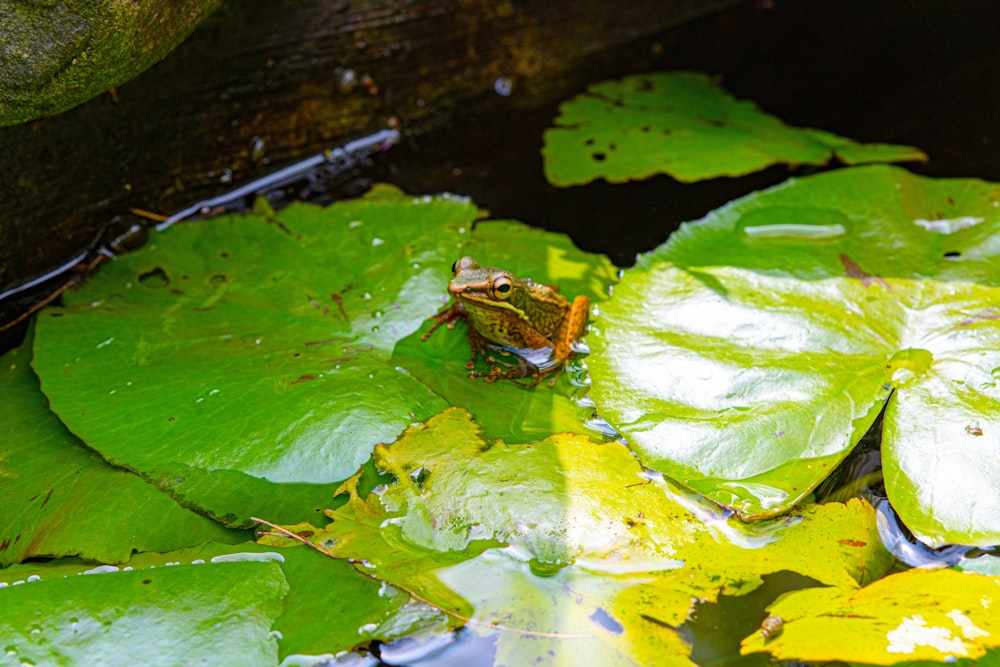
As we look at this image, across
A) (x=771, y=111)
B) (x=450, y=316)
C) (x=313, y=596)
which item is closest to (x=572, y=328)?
(x=450, y=316)

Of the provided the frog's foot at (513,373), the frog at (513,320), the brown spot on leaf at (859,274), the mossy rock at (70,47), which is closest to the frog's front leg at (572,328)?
the frog at (513,320)

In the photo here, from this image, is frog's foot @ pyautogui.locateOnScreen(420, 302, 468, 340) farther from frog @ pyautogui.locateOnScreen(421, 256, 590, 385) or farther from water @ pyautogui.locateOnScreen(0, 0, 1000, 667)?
water @ pyautogui.locateOnScreen(0, 0, 1000, 667)

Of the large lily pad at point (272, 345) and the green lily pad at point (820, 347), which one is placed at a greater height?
the large lily pad at point (272, 345)

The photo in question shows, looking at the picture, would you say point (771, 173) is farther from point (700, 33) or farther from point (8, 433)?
point (8, 433)

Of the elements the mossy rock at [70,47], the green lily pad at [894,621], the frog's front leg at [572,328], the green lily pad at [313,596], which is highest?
the mossy rock at [70,47]

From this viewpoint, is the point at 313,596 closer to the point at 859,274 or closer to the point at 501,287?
the point at 501,287

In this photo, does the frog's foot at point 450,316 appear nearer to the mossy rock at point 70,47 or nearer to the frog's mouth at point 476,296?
the frog's mouth at point 476,296
